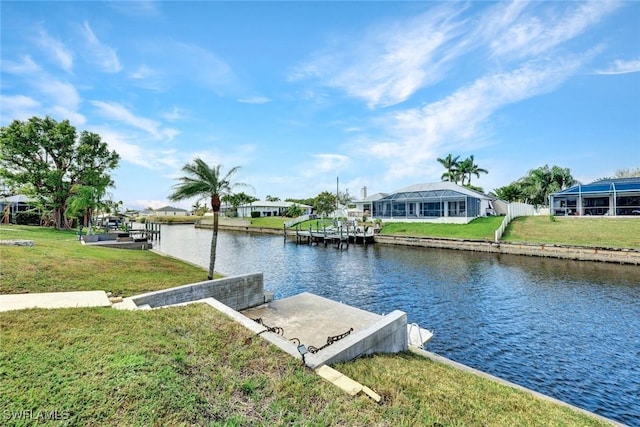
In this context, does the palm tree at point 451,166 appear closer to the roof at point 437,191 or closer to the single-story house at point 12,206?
the roof at point 437,191

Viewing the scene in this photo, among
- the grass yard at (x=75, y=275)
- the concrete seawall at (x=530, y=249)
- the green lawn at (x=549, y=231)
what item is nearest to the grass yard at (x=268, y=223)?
the green lawn at (x=549, y=231)

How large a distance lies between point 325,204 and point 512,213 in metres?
35.7

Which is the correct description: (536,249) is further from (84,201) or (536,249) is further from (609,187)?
(84,201)

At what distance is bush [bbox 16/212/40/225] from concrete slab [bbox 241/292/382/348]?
39353mm

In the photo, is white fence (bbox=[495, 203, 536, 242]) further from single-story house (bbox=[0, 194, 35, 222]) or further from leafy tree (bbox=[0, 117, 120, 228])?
single-story house (bbox=[0, 194, 35, 222])

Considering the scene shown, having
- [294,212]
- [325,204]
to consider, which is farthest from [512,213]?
[294,212]

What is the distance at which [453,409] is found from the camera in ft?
15.3

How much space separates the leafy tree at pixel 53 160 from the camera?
94.1 ft

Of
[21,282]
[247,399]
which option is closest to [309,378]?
[247,399]

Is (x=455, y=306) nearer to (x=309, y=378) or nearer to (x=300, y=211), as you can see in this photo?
(x=309, y=378)

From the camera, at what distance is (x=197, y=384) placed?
4367mm

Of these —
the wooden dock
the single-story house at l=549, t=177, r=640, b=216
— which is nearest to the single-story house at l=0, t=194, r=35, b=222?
the wooden dock

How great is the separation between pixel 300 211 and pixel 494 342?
68176 millimetres

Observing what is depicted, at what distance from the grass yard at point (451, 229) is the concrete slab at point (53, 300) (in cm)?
3404
